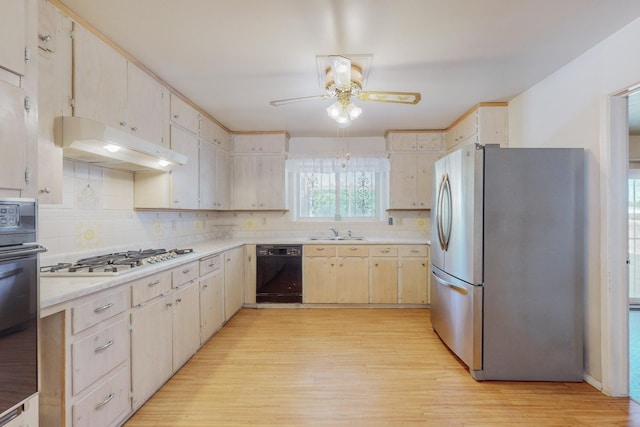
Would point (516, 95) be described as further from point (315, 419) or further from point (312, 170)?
point (315, 419)

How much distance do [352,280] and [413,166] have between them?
185 cm

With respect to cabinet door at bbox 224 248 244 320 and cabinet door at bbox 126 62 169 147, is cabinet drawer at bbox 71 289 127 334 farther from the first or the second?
cabinet door at bbox 224 248 244 320

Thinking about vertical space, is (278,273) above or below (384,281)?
above

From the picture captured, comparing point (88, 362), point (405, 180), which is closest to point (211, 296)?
point (88, 362)

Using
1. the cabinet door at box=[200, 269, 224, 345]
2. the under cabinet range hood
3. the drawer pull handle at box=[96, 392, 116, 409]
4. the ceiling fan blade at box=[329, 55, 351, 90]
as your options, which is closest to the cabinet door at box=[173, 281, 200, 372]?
the cabinet door at box=[200, 269, 224, 345]

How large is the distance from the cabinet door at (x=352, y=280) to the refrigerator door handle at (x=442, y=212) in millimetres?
1339

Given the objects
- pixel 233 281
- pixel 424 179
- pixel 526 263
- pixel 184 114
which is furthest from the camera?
pixel 424 179

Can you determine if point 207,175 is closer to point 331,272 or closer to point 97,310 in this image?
point 331,272

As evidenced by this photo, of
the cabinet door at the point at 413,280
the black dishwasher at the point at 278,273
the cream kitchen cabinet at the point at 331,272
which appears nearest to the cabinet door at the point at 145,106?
the black dishwasher at the point at 278,273

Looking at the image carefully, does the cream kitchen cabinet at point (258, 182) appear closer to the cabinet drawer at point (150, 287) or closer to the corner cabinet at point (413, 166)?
the corner cabinet at point (413, 166)

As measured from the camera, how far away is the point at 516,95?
10.1 ft

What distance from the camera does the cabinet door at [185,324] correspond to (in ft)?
7.72

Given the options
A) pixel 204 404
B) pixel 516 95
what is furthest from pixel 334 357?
pixel 516 95

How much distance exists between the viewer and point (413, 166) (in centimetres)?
429
